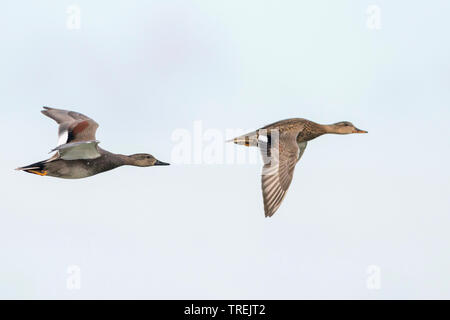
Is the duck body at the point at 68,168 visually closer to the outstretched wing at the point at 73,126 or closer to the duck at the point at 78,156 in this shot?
the duck at the point at 78,156

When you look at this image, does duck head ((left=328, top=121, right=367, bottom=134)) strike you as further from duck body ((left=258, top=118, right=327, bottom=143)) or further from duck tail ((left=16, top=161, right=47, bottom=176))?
duck tail ((left=16, top=161, right=47, bottom=176))

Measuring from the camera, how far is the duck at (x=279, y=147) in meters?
14.9

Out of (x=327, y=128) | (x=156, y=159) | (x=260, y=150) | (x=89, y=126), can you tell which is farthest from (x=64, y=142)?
(x=327, y=128)

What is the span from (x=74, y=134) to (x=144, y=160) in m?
1.41

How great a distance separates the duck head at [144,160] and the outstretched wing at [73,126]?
1.01 m

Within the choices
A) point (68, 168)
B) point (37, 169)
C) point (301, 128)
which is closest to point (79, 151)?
point (68, 168)

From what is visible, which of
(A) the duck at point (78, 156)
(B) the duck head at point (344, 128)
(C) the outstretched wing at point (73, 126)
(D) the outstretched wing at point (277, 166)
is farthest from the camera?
(B) the duck head at point (344, 128)

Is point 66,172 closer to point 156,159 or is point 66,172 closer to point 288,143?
point 156,159

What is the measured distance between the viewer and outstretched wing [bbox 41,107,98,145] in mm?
16516

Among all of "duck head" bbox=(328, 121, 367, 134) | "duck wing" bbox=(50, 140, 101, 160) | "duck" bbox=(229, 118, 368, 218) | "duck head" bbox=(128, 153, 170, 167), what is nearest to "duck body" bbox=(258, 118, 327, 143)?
"duck" bbox=(229, 118, 368, 218)

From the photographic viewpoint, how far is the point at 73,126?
1678cm

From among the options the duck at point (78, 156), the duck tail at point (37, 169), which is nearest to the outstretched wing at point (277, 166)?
the duck at point (78, 156)

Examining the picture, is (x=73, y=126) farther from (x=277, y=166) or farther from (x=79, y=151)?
(x=277, y=166)

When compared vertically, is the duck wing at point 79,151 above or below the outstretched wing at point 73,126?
below
